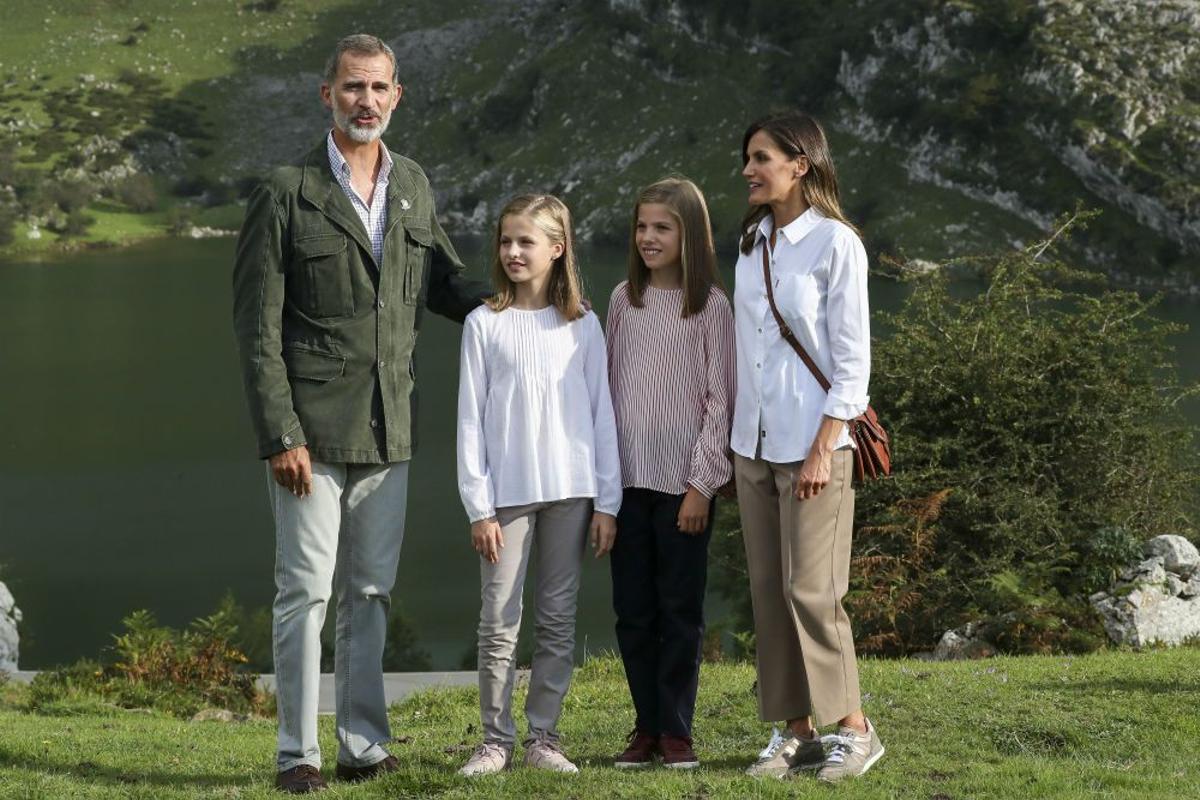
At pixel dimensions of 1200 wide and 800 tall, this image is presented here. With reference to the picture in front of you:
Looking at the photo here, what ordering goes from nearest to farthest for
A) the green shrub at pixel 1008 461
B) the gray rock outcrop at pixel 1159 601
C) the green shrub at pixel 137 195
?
the gray rock outcrop at pixel 1159 601
the green shrub at pixel 1008 461
the green shrub at pixel 137 195

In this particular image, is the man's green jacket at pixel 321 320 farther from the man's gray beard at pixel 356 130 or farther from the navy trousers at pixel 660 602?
the navy trousers at pixel 660 602

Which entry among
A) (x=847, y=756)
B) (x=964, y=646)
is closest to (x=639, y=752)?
(x=847, y=756)

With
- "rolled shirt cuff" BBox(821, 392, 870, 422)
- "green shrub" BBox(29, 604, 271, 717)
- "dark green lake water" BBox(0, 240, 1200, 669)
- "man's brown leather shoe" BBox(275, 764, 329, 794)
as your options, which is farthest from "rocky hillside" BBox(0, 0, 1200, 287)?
"man's brown leather shoe" BBox(275, 764, 329, 794)

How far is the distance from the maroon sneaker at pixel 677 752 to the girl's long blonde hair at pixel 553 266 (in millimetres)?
→ 1563

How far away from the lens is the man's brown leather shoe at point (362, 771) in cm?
541

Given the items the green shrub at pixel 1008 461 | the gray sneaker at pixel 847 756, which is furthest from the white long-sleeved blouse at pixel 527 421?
the green shrub at pixel 1008 461

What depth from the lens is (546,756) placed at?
5395 millimetres

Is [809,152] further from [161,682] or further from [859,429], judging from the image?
[161,682]

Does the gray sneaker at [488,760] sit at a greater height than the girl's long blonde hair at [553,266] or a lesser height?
lesser

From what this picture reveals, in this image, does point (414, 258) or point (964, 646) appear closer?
point (414, 258)

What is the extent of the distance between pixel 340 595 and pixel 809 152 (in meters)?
2.28

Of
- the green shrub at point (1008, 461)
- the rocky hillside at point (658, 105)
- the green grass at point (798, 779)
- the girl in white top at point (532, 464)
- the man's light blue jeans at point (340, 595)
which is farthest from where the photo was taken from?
the rocky hillside at point (658, 105)

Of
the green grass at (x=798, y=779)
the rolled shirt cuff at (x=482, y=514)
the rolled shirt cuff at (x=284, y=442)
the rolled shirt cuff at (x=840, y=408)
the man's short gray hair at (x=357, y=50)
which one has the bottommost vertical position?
the green grass at (x=798, y=779)

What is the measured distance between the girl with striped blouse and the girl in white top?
0.12 meters
